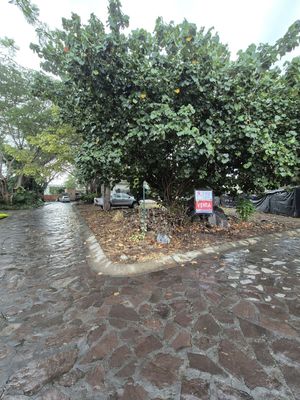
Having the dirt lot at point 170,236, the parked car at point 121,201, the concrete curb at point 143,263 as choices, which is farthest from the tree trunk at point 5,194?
the concrete curb at point 143,263

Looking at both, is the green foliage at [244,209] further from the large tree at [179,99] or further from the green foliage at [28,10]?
the green foliage at [28,10]

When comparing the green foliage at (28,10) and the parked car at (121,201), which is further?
the parked car at (121,201)

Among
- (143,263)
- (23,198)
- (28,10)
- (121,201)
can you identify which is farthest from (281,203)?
(23,198)

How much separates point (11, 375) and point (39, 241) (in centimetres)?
482

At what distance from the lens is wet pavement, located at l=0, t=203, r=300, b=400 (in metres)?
1.68

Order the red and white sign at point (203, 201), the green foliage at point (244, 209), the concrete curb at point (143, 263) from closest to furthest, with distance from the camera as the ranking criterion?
the concrete curb at point (143, 263)
the red and white sign at point (203, 201)
the green foliage at point (244, 209)

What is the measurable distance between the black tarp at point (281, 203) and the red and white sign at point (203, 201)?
6808mm

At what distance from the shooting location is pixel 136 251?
4598mm


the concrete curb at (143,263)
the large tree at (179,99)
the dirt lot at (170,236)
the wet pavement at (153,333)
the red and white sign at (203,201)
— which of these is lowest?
the wet pavement at (153,333)

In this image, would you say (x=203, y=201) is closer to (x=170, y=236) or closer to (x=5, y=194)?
(x=170, y=236)

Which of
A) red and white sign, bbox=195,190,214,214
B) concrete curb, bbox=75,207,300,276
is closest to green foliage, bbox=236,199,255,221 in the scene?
concrete curb, bbox=75,207,300,276

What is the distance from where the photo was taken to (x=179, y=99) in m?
4.64

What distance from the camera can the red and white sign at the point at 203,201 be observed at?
5297mm

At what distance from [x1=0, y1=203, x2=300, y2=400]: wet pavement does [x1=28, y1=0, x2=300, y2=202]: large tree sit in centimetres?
236
